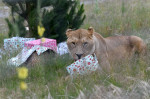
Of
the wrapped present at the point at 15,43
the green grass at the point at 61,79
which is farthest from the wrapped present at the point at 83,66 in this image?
the wrapped present at the point at 15,43

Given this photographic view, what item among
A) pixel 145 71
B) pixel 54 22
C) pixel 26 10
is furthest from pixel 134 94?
pixel 26 10

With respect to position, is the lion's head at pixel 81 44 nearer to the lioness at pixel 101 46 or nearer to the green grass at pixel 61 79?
the lioness at pixel 101 46

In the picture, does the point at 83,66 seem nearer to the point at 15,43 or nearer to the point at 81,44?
the point at 81,44

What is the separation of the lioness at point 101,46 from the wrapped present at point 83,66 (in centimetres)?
12

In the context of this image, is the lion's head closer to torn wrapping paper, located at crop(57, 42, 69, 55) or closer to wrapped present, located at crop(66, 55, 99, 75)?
wrapped present, located at crop(66, 55, 99, 75)

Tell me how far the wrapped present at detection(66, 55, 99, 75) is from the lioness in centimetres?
12

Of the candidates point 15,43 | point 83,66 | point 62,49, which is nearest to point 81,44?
point 83,66

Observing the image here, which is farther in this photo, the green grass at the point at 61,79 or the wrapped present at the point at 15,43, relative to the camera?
the wrapped present at the point at 15,43

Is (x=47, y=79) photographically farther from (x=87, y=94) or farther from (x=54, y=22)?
(x=54, y=22)

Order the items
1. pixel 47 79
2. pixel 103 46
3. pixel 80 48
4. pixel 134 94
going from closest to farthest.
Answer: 1. pixel 134 94
2. pixel 47 79
3. pixel 80 48
4. pixel 103 46

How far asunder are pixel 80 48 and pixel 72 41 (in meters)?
0.18

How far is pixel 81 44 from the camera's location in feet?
14.4

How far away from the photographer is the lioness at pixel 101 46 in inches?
173

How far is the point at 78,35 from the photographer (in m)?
4.44
